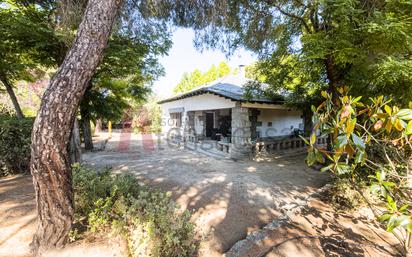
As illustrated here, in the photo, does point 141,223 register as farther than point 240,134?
No

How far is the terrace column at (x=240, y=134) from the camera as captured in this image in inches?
332

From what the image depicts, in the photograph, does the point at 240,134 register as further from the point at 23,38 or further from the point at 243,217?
the point at 23,38

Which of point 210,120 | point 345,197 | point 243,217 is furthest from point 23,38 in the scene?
point 210,120

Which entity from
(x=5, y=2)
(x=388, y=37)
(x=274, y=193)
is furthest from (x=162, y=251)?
(x=5, y=2)

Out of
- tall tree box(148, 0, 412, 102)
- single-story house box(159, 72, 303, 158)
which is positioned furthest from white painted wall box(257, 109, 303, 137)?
tall tree box(148, 0, 412, 102)

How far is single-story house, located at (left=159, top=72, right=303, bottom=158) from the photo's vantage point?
28.2ft

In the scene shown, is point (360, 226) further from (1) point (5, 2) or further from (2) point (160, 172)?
(1) point (5, 2)

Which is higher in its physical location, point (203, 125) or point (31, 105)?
point (31, 105)

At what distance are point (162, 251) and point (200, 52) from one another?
546 cm

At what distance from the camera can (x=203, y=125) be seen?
43.5ft

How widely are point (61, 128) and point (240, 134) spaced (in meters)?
7.07

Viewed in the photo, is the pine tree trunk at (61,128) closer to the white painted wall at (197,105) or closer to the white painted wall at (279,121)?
the white painted wall at (197,105)

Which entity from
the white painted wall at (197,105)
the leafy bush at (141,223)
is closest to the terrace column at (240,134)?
the white painted wall at (197,105)

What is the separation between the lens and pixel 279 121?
12.3m
